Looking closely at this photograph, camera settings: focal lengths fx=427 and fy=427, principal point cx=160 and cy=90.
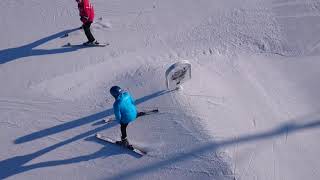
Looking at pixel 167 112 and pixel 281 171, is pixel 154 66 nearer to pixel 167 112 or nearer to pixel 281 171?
pixel 167 112

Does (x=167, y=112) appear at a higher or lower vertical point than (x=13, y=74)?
lower

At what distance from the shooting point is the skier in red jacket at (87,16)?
9.40 metres

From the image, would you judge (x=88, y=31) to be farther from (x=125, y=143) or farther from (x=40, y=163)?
(x=40, y=163)

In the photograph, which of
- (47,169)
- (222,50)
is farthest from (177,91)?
(47,169)

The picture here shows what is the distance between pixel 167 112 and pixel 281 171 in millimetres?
2393

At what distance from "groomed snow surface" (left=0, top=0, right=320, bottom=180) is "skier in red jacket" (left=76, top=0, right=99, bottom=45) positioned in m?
0.29

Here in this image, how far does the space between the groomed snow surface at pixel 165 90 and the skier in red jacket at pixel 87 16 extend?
0.29 meters

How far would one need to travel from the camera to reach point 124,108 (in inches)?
293

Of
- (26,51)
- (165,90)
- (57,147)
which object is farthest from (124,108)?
(26,51)

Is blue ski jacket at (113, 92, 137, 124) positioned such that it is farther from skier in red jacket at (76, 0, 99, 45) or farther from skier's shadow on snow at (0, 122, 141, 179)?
skier in red jacket at (76, 0, 99, 45)

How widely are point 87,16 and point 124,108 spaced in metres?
3.06

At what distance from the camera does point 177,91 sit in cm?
857

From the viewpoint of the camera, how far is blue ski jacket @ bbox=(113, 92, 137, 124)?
24.1 feet

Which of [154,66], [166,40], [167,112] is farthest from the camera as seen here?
[166,40]
